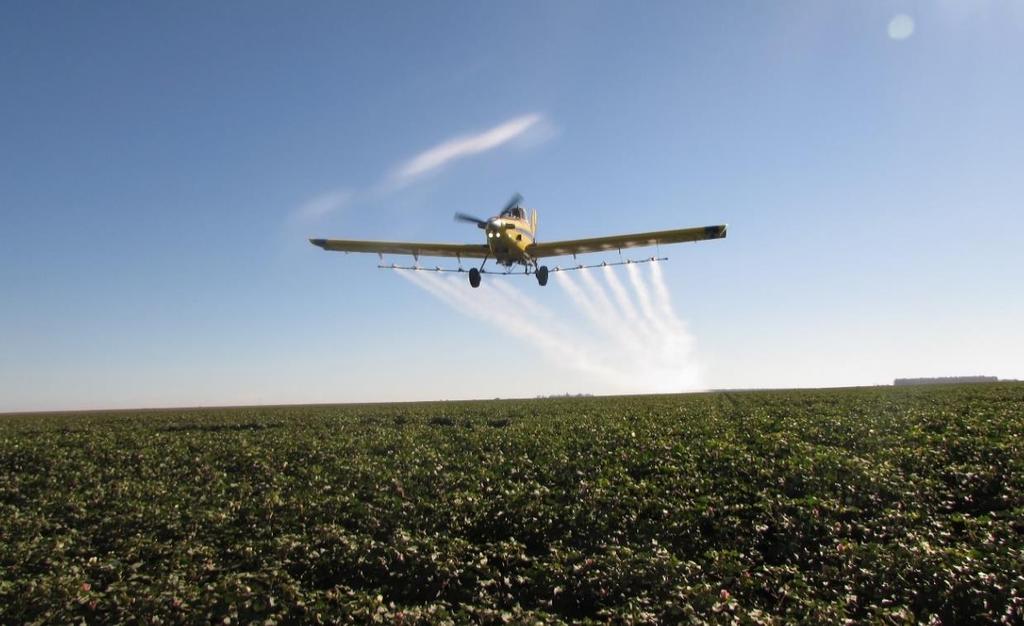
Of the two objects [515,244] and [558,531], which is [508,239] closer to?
[515,244]

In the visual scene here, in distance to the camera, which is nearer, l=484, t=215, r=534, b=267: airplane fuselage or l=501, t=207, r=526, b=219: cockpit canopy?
l=484, t=215, r=534, b=267: airplane fuselage

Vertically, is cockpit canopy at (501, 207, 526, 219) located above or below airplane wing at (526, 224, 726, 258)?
above

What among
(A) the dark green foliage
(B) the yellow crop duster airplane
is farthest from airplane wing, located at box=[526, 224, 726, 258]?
(A) the dark green foliage

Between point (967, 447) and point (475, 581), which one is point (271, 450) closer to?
point (475, 581)

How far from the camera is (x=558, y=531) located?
12695 millimetres

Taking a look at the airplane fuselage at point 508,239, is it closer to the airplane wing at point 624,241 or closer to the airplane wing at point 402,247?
the airplane wing at point 624,241

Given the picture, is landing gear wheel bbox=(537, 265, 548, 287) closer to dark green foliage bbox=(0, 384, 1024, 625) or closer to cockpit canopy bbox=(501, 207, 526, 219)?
cockpit canopy bbox=(501, 207, 526, 219)

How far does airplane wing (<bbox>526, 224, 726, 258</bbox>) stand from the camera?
33.5 meters

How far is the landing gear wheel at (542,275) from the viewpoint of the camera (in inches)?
1523

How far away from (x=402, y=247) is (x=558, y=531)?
28.8 meters

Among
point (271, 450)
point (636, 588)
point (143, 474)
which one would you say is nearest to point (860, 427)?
point (636, 588)

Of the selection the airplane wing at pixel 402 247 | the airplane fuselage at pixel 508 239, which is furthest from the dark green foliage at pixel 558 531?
the airplane wing at pixel 402 247

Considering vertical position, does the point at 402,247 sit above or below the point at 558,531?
above

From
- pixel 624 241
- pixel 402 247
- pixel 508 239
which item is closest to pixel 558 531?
pixel 508 239
